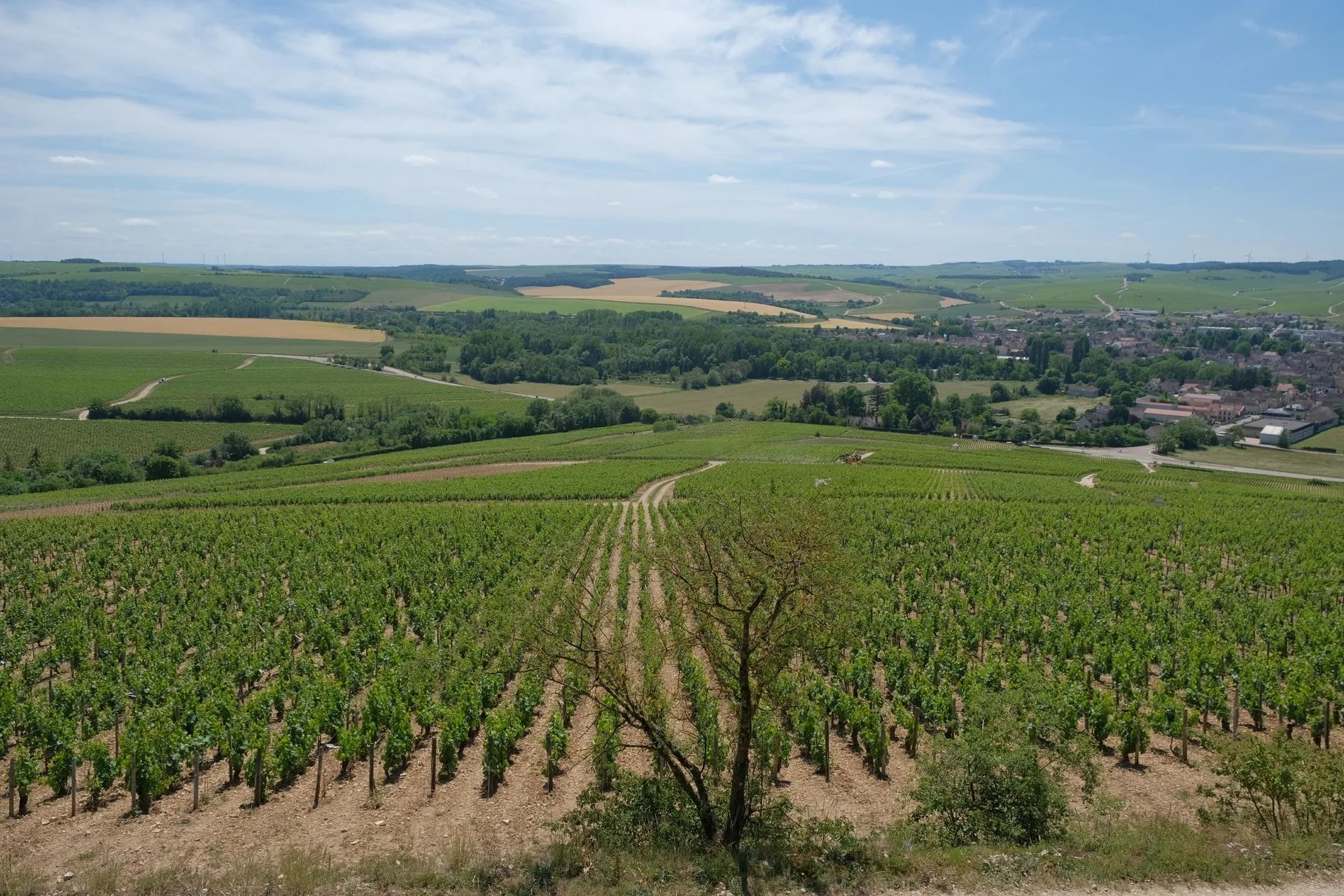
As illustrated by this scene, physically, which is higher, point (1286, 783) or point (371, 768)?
point (1286, 783)

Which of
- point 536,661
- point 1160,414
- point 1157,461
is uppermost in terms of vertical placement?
point 536,661

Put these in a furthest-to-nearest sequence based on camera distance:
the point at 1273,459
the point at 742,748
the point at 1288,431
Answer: the point at 1288,431 → the point at 1273,459 → the point at 742,748

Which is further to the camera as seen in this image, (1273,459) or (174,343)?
(174,343)

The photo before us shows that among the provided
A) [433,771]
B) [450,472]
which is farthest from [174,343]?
[433,771]

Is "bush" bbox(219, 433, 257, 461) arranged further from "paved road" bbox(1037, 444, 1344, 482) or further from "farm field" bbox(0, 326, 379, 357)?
"paved road" bbox(1037, 444, 1344, 482)

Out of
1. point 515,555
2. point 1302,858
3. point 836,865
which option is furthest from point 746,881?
point 515,555

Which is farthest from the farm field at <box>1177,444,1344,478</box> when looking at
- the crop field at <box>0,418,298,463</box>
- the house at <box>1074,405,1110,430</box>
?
the crop field at <box>0,418,298,463</box>

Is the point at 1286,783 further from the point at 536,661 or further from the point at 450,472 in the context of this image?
the point at 450,472

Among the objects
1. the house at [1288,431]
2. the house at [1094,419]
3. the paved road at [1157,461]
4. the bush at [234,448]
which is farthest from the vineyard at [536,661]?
the house at [1094,419]

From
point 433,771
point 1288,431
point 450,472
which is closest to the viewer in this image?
point 433,771
